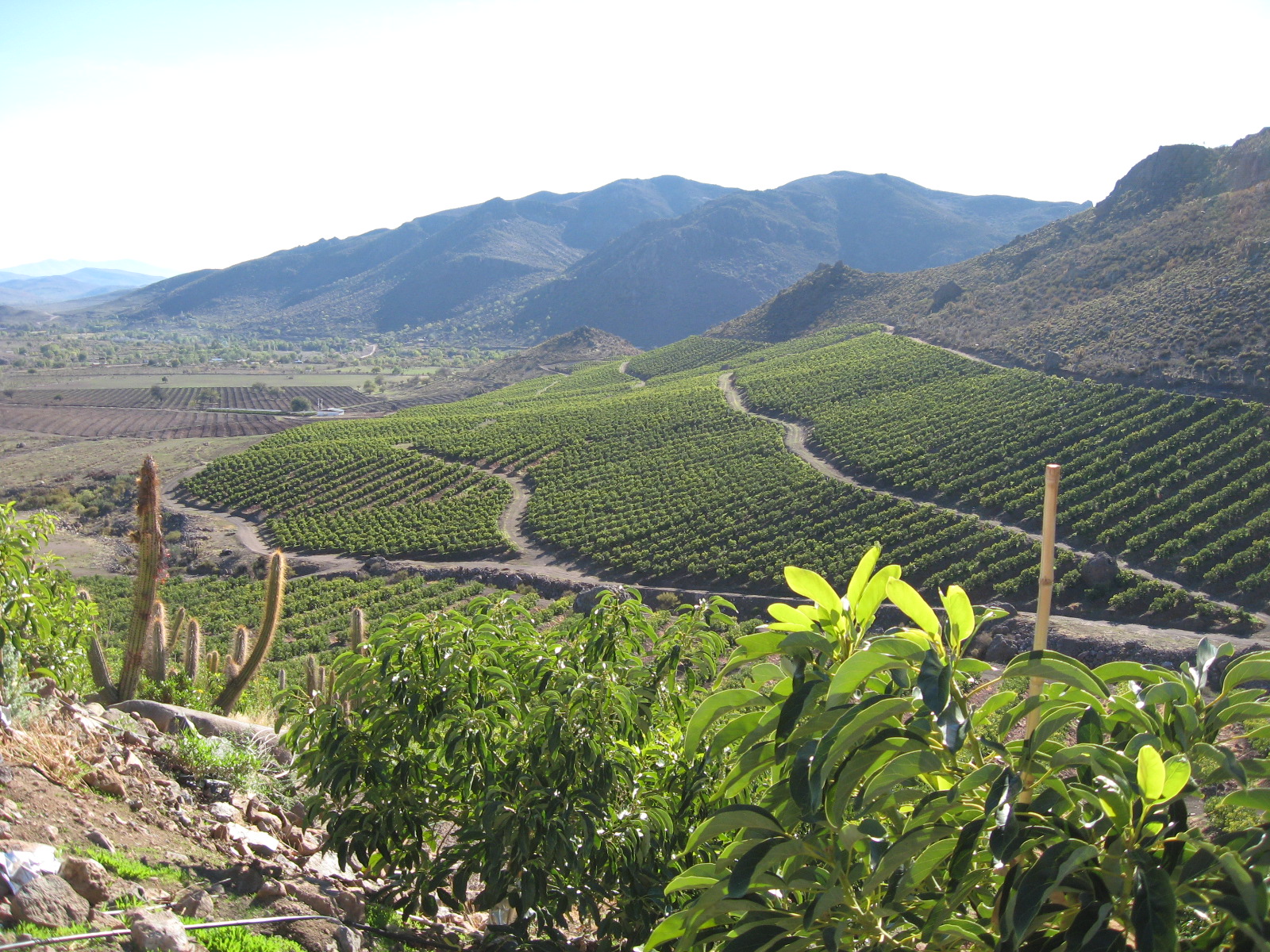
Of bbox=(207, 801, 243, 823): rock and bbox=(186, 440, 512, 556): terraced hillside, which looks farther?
bbox=(186, 440, 512, 556): terraced hillside

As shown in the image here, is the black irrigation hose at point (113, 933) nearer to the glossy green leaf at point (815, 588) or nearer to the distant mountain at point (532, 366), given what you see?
the glossy green leaf at point (815, 588)

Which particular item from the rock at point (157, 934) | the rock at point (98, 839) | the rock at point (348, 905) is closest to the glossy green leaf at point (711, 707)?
the rock at point (157, 934)

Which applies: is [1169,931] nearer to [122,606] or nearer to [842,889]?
[842,889]

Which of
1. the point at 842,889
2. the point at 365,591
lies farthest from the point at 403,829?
the point at 365,591

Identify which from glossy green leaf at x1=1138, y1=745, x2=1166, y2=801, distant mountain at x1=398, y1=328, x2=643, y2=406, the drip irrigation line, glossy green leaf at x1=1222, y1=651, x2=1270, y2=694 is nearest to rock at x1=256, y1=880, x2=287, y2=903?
the drip irrigation line

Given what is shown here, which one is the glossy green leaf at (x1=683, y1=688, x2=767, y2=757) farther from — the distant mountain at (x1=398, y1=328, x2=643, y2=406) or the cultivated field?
the distant mountain at (x1=398, y1=328, x2=643, y2=406)

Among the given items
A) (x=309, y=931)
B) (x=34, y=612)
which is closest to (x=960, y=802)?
(x=309, y=931)
